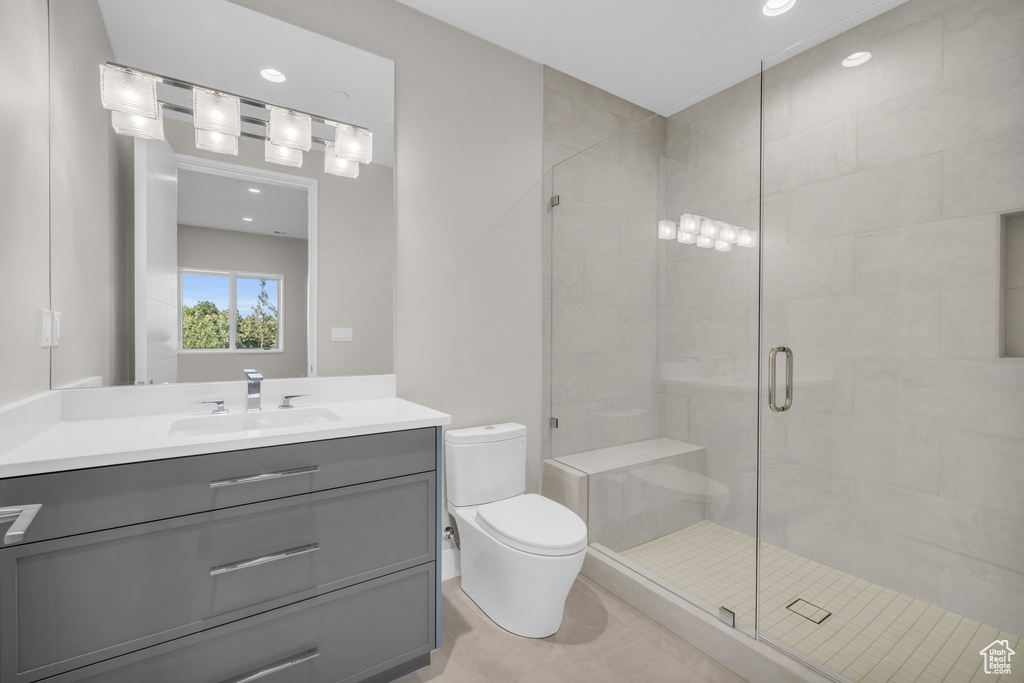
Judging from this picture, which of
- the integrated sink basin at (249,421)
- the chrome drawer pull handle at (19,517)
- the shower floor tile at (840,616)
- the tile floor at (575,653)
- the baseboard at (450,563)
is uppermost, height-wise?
the integrated sink basin at (249,421)

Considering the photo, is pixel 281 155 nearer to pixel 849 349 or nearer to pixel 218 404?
pixel 218 404

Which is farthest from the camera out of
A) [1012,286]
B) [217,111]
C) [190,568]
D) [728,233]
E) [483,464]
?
[483,464]

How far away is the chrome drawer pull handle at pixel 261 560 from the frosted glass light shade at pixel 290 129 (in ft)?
4.93

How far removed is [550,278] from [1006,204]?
175 centimetres

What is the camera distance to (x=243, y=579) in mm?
1176

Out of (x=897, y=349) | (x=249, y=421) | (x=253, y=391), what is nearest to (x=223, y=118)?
(x=253, y=391)

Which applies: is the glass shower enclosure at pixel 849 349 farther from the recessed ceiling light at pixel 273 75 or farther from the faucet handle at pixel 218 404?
the faucet handle at pixel 218 404

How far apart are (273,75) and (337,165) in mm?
387

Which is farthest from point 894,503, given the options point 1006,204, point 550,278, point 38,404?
point 38,404

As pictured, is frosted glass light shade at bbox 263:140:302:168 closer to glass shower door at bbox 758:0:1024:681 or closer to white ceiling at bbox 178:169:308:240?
white ceiling at bbox 178:169:308:240

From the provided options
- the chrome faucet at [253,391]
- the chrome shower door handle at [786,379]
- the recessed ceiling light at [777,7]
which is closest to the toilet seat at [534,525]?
the chrome shower door handle at [786,379]

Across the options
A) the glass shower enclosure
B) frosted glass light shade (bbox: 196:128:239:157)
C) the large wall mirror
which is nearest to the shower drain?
the glass shower enclosure

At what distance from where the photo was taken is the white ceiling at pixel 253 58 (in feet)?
5.05

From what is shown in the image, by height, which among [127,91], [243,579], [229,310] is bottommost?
[243,579]
